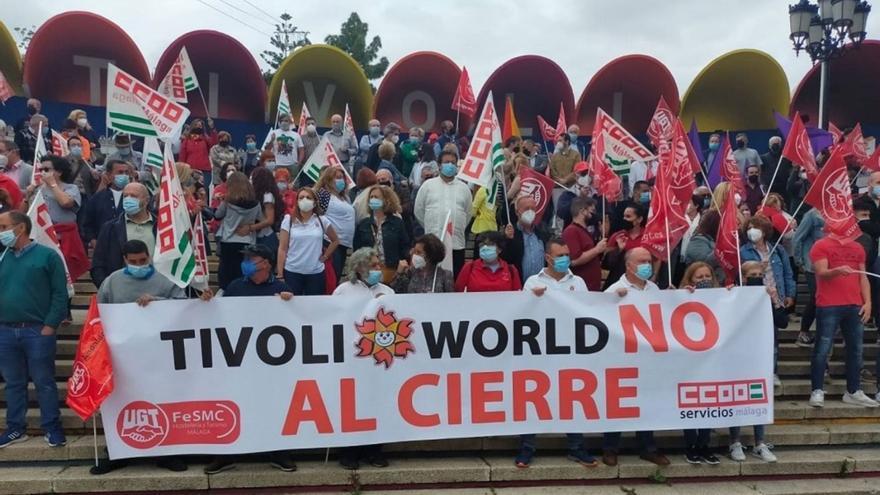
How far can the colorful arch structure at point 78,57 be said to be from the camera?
16152mm

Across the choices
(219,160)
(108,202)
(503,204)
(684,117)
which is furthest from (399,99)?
(108,202)

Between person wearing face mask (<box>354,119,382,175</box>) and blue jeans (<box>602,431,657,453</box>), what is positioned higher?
person wearing face mask (<box>354,119,382,175</box>)

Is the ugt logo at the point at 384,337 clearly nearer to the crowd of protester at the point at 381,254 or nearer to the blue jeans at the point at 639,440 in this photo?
the crowd of protester at the point at 381,254

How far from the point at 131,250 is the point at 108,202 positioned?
2121 mm

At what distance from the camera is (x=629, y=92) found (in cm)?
1930

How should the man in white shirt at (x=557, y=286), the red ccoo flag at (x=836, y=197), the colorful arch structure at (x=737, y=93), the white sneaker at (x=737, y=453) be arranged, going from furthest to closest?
the colorful arch structure at (x=737, y=93), the red ccoo flag at (x=836, y=197), the white sneaker at (x=737, y=453), the man in white shirt at (x=557, y=286)

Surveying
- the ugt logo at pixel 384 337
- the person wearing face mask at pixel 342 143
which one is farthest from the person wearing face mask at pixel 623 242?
the person wearing face mask at pixel 342 143

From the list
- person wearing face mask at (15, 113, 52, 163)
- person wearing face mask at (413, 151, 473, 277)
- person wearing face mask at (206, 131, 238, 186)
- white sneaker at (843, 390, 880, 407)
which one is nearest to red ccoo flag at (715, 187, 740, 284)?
white sneaker at (843, 390, 880, 407)

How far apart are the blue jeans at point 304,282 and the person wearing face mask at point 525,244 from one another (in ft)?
5.94

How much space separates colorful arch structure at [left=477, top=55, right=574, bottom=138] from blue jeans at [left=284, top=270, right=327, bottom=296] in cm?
1321

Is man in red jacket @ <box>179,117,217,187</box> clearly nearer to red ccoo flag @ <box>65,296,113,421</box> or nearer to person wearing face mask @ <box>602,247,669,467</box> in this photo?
red ccoo flag @ <box>65,296,113,421</box>

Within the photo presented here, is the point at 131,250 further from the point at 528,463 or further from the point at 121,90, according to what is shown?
the point at 528,463

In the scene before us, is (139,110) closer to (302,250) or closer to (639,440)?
(302,250)

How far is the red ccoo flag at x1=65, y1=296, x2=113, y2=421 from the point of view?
4668 millimetres
